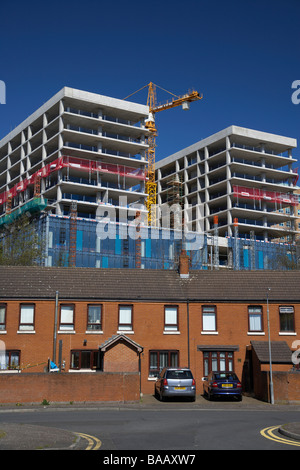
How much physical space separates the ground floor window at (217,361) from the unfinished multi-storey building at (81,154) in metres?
55.0

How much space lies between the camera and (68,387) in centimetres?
2606

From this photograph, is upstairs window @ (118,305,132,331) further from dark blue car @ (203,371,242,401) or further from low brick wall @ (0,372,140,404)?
dark blue car @ (203,371,242,401)

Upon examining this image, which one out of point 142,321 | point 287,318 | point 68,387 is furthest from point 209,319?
point 68,387

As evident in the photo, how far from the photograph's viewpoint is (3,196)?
10069 centimetres

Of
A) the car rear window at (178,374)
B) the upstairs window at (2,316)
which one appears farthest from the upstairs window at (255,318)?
the upstairs window at (2,316)

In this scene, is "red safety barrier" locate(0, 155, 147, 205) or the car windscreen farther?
"red safety barrier" locate(0, 155, 147, 205)

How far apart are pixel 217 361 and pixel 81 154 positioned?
6202 centimetres

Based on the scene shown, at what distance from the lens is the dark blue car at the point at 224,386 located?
27031 millimetres

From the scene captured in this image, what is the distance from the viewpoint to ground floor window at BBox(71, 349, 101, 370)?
32.2 metres

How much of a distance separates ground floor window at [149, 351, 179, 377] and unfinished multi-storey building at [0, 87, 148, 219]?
54.0 meters

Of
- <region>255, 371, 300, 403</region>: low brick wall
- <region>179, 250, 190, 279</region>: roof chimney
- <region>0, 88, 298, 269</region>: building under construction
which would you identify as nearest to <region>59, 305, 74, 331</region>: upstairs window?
<region>179, 250, 190, 279</region>: roof chimney

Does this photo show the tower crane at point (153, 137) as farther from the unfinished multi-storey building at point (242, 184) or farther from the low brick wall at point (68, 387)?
the low brick wall at point (68, 387)
